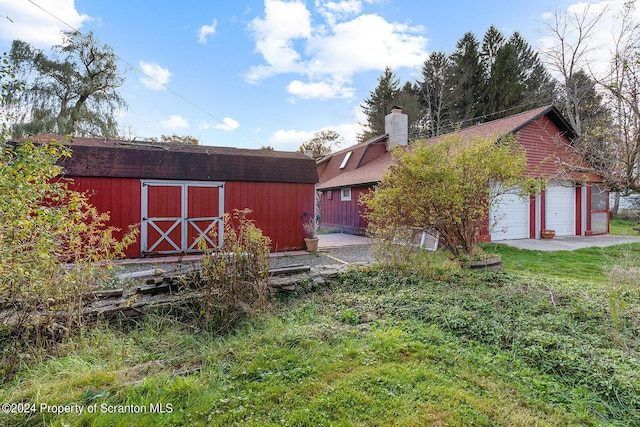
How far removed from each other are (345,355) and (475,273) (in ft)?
11.2

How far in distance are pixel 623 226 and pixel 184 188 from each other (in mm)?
19265

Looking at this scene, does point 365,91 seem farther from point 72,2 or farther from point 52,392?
point 52,392

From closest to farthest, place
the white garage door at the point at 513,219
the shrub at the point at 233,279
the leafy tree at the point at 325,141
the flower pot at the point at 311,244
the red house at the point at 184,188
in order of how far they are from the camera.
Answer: the shrub at the point at 233,279, the red house at the point at 184,188, the flower pot at the point at 311,244, the white garage door at the point at 513,219, the leafy tree at the point at 325,141

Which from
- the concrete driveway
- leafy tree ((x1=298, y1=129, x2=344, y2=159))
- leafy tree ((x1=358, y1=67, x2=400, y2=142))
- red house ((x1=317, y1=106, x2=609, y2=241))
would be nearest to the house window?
red house ((x1=317, y1=106, x2=609, y2=241))

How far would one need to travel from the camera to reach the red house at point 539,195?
10.1 metres

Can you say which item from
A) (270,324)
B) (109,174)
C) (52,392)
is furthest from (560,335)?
(109,174)

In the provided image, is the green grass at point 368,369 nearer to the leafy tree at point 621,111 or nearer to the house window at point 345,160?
the leafy tree at point 621,111

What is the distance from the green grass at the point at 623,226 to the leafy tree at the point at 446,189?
11.0 m

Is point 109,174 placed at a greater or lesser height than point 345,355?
greater

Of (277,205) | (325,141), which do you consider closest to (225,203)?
(277,205)

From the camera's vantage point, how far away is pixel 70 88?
14875 millimetres

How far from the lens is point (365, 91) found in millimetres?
27547

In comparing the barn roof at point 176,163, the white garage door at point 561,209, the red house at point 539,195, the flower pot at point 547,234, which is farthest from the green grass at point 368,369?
the white garage door at point 561,209

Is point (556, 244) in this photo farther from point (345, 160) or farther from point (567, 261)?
point (345, 160)
